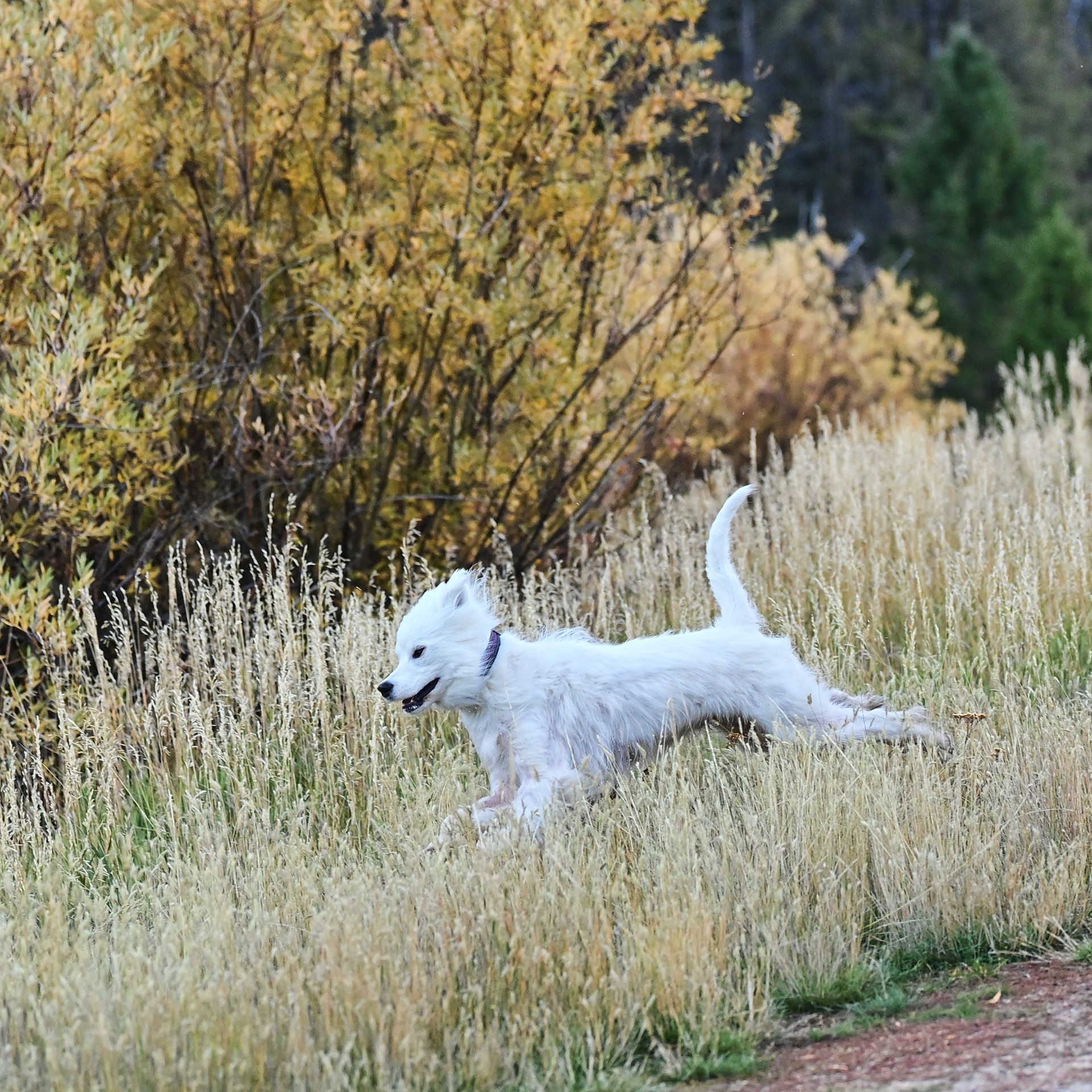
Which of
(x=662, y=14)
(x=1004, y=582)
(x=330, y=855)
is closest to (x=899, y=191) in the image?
(x=662, y=14)

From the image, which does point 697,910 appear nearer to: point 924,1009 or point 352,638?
point 924,1009

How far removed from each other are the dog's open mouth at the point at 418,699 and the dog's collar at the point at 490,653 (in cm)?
17

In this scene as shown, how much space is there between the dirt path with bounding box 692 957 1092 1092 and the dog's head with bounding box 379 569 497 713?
161 cm

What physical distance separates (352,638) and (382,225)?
2451 millimetres

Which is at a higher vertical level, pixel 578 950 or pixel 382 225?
pixel 382 225

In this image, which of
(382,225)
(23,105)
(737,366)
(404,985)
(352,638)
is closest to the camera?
(404,985)

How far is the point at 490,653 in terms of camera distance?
5117mm

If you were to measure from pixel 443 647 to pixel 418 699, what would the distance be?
194mm

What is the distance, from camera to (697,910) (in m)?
4.30

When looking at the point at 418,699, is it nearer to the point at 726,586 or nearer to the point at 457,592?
the point at 457,592

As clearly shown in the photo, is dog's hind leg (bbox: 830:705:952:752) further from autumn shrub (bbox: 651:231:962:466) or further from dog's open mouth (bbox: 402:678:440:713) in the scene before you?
autumn shrub (bbox: 651:231:962:466)

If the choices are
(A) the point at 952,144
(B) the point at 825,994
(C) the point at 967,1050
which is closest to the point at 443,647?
(B) the point at 825,994

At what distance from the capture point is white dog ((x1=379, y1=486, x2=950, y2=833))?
503 cm

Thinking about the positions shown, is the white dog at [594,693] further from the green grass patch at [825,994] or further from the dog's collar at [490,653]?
the green grass patch at [825,994]
